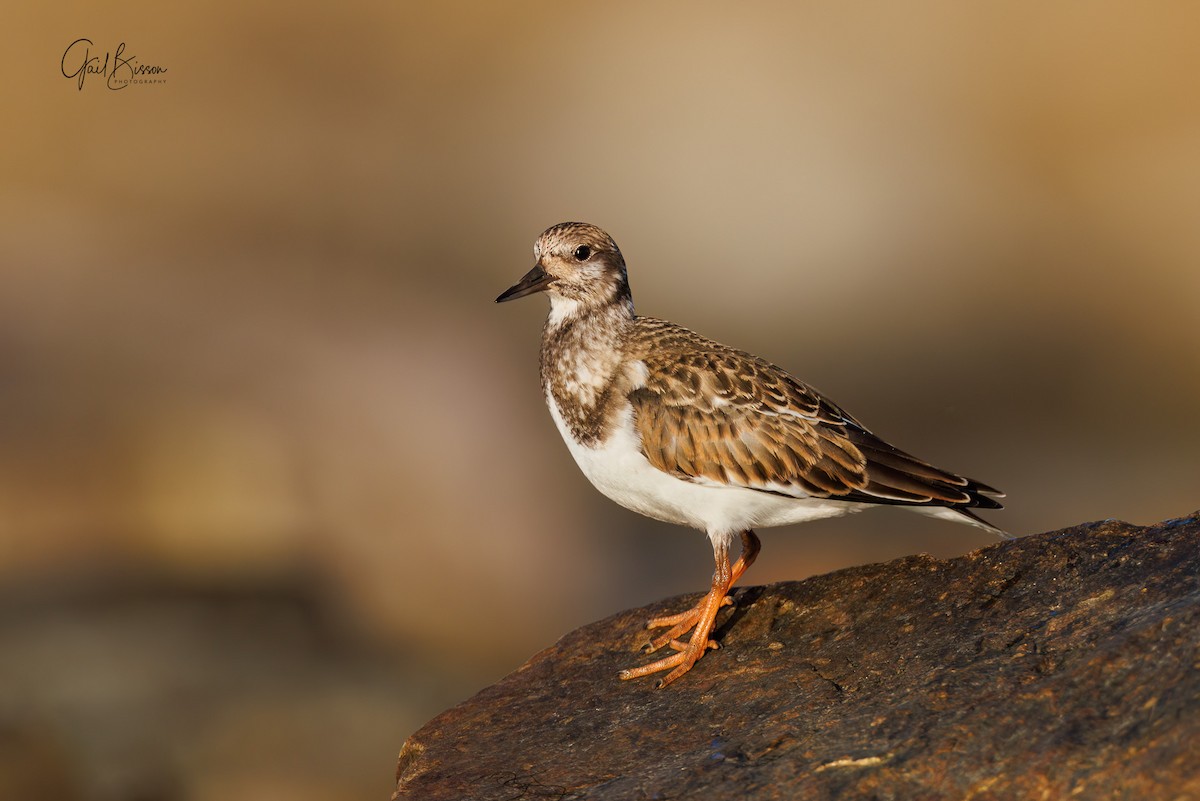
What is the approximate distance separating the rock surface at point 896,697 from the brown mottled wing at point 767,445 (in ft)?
1.77

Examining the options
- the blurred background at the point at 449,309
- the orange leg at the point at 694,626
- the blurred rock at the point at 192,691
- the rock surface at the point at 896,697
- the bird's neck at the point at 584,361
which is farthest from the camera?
the blurred background at the point at 449,309

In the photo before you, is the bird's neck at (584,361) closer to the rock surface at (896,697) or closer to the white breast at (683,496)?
the white breast at (683,496)

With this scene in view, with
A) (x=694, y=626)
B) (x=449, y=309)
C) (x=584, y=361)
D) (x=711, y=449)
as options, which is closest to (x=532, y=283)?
(x=584, y=361)

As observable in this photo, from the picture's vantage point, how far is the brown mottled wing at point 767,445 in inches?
319

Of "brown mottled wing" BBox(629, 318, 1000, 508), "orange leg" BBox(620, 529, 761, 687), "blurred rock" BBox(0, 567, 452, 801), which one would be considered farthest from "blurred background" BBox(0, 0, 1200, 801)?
"brown mottled wing" BBox(629, 318, 1000, 508)

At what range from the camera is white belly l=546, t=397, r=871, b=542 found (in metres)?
8.16

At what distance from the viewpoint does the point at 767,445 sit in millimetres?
8203

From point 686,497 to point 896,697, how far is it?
2202 millimetres

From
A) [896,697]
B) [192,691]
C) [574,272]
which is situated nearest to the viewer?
[896,697]

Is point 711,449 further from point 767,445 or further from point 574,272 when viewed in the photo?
point 574,272

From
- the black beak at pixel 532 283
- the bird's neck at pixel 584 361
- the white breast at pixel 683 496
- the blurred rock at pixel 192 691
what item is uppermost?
the black beak at pixel 532 283

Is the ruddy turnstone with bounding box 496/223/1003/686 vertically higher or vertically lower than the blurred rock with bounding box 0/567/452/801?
higher

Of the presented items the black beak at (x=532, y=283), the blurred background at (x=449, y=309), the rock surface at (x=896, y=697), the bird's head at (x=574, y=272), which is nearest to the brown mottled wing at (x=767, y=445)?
the rock surface at (x=896, y=697)

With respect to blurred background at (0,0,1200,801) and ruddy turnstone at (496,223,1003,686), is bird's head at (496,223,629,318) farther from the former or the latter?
blurred background at (0,0,1200,801)
